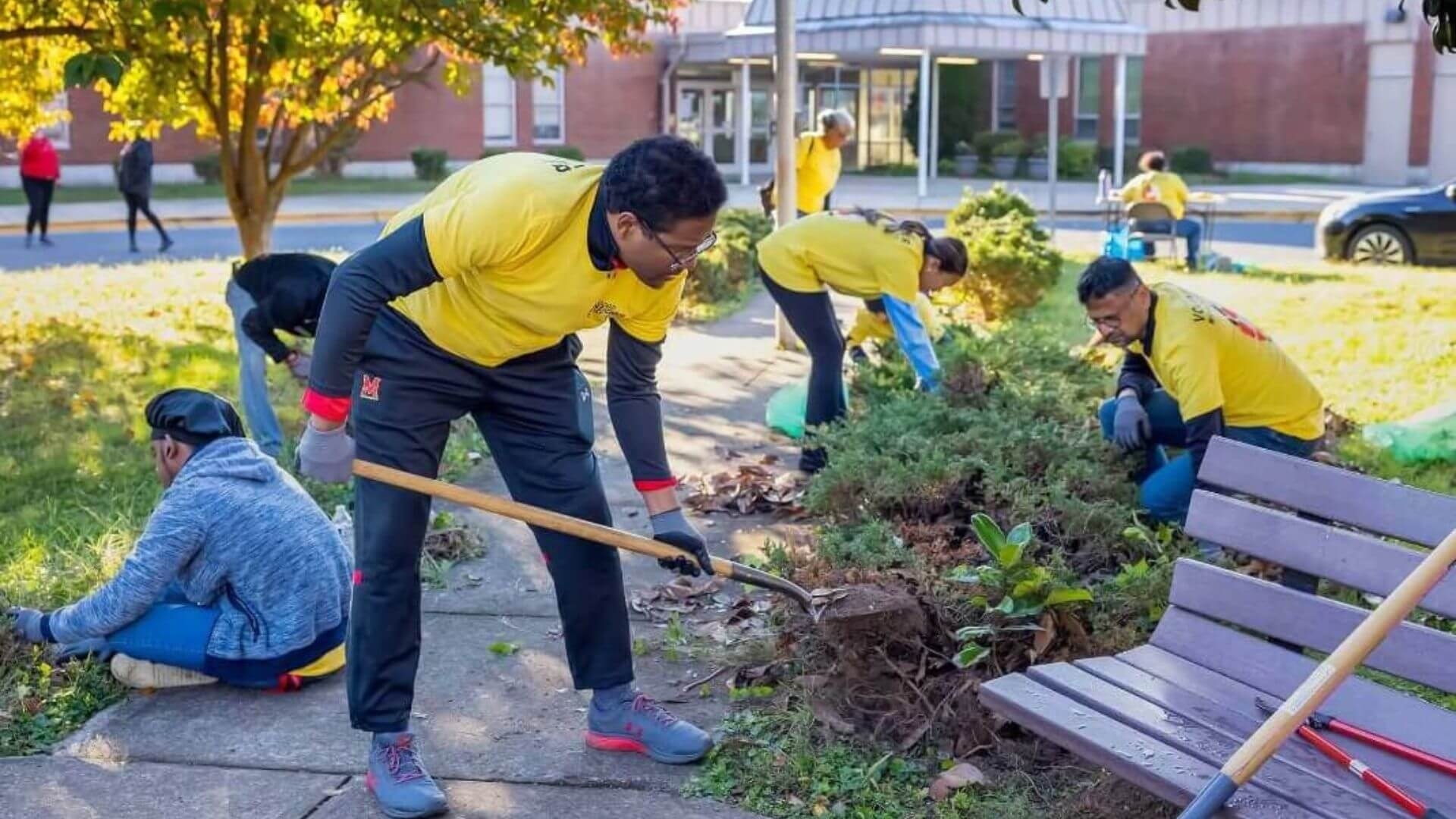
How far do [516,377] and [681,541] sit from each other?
62 centimetres

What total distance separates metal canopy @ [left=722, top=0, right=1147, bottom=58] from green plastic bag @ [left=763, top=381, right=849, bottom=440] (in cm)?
1634

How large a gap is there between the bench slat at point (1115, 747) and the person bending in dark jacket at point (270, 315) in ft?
12.9

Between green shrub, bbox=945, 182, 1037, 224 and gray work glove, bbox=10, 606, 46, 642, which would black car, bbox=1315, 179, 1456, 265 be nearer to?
green shrub, bbox=945, 182, 1037, 224

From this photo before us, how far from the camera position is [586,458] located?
419 centimetres

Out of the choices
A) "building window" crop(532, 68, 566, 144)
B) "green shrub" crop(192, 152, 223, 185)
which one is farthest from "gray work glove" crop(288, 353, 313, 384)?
"building window" crop(532, 68, 566, 144)

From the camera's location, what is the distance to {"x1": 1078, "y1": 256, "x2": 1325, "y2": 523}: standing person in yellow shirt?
18.2 ft

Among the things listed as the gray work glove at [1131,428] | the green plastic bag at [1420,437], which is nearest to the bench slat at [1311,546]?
the gray work glove at [1131,428]

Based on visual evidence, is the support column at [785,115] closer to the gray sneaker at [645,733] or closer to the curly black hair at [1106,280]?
the curly black hair at [1106,280]

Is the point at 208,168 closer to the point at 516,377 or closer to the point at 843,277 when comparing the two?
the point at 843,277

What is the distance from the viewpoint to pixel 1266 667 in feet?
12.4

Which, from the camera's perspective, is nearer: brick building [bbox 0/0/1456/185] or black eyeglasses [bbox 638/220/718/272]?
black eyeglasses [bbox 638/220/718/272]

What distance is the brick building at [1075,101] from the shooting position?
1312 inches

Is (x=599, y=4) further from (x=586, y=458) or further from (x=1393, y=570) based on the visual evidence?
(x=1393, y=570)

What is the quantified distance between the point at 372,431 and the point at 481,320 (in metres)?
0.40
